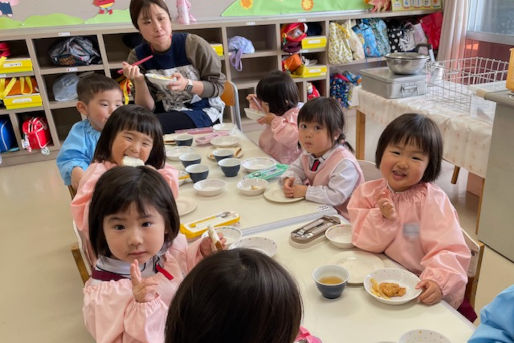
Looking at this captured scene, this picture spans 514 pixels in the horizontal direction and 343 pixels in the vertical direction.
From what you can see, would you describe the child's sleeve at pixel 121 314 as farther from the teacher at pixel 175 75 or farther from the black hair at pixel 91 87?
the teacher at pixel 175 75

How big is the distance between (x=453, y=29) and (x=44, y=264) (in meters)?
4.73

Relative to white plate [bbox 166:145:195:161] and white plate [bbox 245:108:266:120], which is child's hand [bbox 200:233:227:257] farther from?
white plate [bbox 245:108:266:120]

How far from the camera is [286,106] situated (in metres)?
2.39

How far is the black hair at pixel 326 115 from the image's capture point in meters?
1.69

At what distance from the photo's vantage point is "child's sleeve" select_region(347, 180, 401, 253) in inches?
48.4

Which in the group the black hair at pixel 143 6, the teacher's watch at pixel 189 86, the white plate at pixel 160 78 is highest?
the black hair at pixel 143 6

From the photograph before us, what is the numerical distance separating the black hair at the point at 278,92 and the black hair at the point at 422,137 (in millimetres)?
1102

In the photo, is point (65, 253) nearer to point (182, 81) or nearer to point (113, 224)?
point (182, 81)

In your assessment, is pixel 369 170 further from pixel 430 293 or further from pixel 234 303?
pixel 234 303

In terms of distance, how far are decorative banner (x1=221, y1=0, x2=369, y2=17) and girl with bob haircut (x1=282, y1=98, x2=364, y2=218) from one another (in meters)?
3.13

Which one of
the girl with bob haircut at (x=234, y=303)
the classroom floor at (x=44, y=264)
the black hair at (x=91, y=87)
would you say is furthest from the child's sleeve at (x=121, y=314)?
the black hair at (x=91, y=87)

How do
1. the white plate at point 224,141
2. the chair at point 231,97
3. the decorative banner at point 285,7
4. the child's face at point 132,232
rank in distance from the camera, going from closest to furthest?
1. the child's face at point 132,232
2. the white plate at point 224,141
3. the chair at point 231,97
4. the decorative banner at point 285,7

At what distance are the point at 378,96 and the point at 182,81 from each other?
4.97 ft

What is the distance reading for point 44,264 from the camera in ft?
8.16
